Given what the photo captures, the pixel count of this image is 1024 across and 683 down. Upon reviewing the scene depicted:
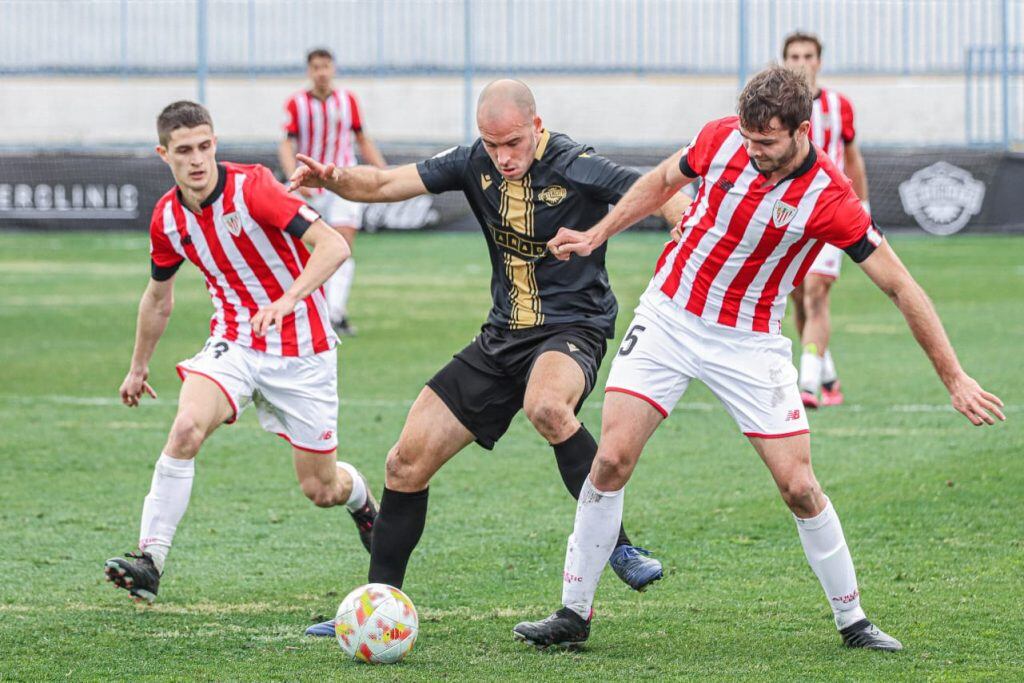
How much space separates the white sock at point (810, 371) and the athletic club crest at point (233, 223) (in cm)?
435

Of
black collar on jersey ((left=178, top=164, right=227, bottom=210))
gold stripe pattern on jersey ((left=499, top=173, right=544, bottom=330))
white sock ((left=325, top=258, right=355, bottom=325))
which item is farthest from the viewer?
white sock ((left=325, top=258, right=355, bottom=325))

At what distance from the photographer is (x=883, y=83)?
24922 millimetres

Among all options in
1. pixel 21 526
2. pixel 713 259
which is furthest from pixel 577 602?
pixel 21 526

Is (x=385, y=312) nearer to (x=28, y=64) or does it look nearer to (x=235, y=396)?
(x=235, y=396)

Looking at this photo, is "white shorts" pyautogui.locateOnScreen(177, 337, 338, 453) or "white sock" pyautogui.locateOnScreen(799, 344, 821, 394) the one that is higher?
"white shorts" pyautogui.locateOnScreen(177, 337, 338, 453)

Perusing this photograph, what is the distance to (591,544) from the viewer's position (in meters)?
4.85

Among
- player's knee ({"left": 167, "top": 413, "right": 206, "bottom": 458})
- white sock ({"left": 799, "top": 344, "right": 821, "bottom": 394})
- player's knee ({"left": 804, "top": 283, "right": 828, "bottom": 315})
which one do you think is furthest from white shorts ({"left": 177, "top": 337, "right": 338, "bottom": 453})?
player's knee ({"left": 804, "top": 283, "right": 828, "bottom": 315})

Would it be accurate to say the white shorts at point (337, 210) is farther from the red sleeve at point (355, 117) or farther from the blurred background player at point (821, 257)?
the blurred background player at point (821, 257)

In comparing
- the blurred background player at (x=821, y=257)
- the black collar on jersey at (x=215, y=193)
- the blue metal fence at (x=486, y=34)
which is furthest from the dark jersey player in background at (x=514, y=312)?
the blue metal fence at (x=486, y=34)

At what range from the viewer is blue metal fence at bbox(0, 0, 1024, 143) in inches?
945

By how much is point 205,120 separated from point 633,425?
83.2 inches

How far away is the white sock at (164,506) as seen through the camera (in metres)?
5.40

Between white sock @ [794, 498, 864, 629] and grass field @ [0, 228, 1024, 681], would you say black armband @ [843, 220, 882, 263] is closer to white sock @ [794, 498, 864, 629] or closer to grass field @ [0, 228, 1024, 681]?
white sock @ [794, 498, 864, 629]

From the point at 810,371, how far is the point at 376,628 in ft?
16.8
